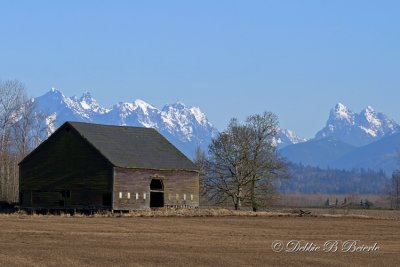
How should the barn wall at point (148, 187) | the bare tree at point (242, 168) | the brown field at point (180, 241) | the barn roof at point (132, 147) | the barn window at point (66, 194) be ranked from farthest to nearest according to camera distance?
Answer: the bare tree at point (242, 168) → the barn window at point (66, 194) → the barn roof at point (132, 147) → the barn wall at point (148, 187) → the brown field at point (180, 241)

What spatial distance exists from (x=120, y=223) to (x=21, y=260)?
26031mm

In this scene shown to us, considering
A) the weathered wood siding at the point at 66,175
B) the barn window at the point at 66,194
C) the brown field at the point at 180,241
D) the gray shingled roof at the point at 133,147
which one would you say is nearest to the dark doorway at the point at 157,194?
the gray shingled roof at the point at 133,147

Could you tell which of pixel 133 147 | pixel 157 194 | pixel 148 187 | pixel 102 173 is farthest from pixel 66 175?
pixel 157 194

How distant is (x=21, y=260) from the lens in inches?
1394

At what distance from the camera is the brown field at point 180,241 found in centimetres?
3675

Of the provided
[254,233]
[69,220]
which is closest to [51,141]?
[69,220]

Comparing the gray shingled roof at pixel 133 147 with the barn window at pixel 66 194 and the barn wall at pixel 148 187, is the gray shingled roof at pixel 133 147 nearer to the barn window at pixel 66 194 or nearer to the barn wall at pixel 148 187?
the barn wall at pixel 148 187

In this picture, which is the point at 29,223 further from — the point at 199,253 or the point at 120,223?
the point at 199,253

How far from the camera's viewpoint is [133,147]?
84188 mm

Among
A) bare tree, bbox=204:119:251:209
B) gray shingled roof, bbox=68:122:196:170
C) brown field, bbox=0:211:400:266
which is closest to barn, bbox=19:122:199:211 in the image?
gray shingled roof, bbox=68:122:196:170

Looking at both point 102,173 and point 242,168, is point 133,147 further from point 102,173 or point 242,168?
point 242,168

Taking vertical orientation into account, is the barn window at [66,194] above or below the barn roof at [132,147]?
below

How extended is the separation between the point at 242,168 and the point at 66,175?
2474 cm

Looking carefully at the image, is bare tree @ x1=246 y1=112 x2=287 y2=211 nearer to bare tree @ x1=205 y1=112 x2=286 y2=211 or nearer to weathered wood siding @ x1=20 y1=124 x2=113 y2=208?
bare tree @ x1=205 y1=112 x2=286 y2=211
